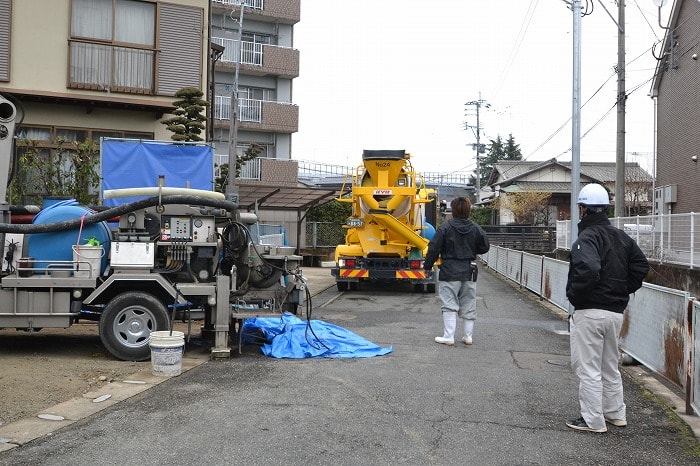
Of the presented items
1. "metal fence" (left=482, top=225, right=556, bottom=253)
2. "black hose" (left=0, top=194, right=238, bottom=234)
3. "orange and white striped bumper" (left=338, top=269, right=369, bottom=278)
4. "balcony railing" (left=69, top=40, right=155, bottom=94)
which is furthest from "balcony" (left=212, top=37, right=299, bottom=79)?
"black hose" (left=0, top=194, right=238, bottom=234)

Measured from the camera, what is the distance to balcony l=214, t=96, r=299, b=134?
32.7m

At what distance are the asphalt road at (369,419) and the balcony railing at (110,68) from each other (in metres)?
10.0

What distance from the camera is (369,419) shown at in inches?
221

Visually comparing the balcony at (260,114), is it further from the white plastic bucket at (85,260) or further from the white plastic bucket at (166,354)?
the white plastic bucket at (166,354)

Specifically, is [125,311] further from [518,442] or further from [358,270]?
[358,270]

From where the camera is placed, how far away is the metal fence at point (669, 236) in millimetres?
13914

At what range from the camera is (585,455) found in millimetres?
4879

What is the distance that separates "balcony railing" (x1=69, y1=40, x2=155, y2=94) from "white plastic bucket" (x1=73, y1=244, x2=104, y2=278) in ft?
30.2

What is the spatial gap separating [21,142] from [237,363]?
948 cm

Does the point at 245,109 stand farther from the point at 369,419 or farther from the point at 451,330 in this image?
the point at 369,419

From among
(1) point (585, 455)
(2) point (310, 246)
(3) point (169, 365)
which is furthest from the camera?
(2) point (310, 246)

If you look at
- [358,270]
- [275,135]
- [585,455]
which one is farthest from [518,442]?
[275,135]

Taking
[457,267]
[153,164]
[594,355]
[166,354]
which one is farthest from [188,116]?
[594,355]

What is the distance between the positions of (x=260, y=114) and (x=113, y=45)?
56.0 feet
